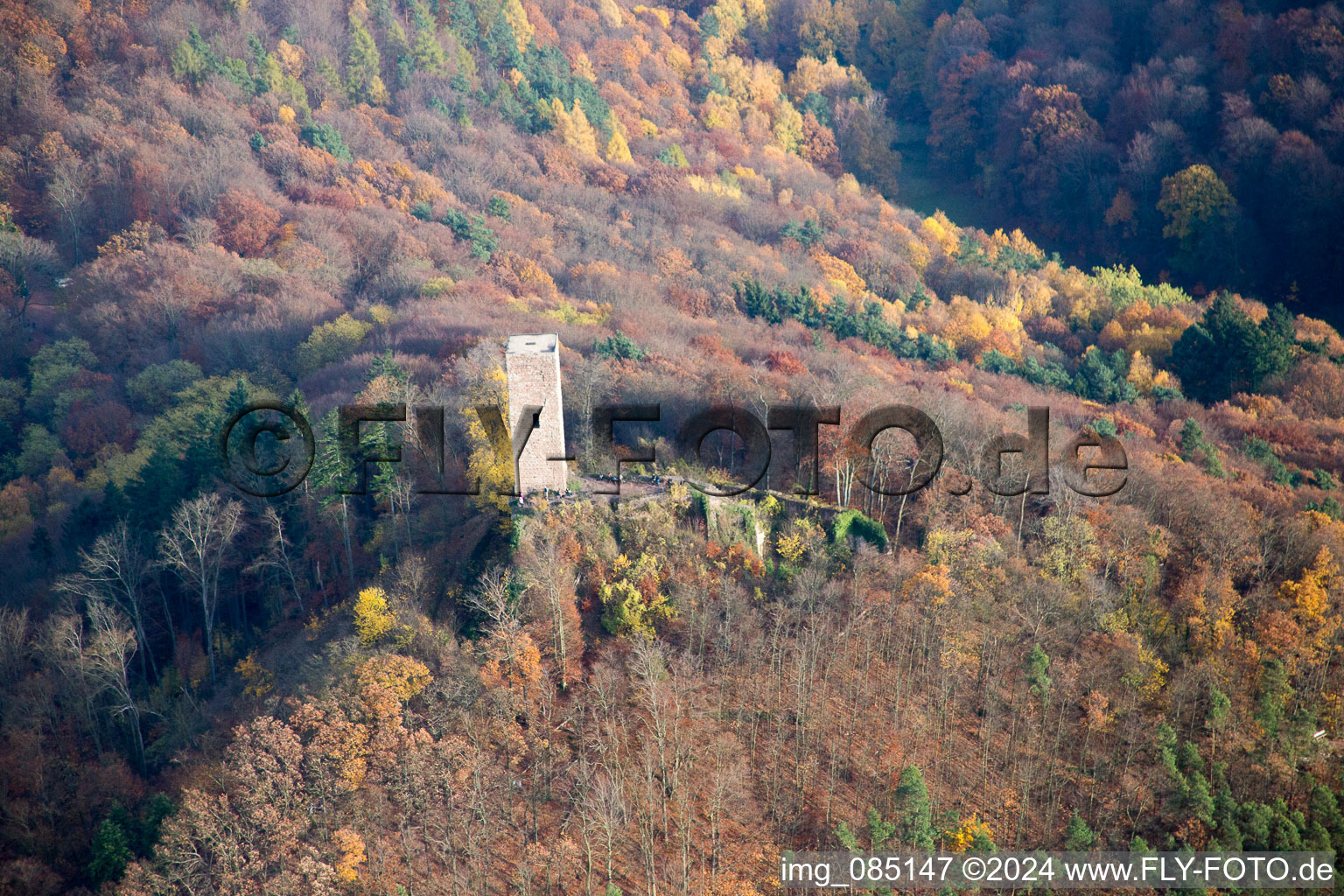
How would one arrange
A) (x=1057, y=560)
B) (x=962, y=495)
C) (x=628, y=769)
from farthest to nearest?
(x=962, y=495)
(x=1057, y=560)
(x=628, y=769)

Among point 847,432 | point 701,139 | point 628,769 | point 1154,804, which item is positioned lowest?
point 1154,804

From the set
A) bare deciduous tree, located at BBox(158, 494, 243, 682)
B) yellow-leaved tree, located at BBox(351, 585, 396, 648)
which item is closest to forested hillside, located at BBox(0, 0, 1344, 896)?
yellow-leaved tree, located at BBox(351, 585, 396, 648)

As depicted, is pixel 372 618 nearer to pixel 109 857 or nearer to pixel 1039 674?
pixel 109 857

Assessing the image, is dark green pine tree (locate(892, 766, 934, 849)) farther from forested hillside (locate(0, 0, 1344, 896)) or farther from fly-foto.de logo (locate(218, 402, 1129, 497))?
fly-foto.de logo (locate(218, 402, 1129, 497))

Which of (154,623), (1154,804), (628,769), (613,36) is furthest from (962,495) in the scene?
(613,36)

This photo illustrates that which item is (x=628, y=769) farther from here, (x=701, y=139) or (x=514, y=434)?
(x=701, y=139)

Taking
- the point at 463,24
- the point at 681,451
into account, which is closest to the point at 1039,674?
the point at 681,451

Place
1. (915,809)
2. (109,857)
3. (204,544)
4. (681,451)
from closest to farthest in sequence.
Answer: (109,857)
(915,809)
(204,544)
(681,451)
